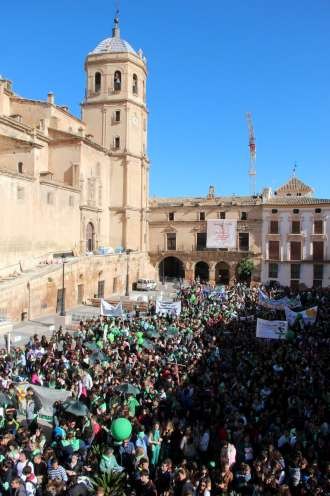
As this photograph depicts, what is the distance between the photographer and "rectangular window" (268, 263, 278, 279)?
47.3 metres

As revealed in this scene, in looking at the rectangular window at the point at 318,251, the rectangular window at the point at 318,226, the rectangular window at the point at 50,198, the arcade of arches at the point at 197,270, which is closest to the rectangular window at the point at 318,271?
the rectangular window at the point at 318,251

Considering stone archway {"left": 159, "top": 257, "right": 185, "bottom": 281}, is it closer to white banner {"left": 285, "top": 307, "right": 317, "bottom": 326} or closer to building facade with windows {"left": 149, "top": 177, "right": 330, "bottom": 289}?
building facade with windows {"left": 149, "top": 177, "right": 330, "bottom": 289}

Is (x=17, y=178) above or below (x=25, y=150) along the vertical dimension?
below

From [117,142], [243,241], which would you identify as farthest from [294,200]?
[117,142]

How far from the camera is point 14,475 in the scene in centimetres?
788

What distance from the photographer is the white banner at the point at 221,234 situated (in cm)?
4791

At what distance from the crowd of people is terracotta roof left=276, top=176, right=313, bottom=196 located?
34.2 metres

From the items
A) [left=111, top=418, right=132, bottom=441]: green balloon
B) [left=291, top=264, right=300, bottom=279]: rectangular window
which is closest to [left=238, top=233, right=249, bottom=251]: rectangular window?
[left=291, top=264, right=300, bottom=279]: rectangular window

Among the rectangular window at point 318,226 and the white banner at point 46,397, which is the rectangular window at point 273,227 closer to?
the rectangular window at point 318,226

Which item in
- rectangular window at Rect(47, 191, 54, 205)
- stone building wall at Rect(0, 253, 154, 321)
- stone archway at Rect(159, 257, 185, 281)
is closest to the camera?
stone building wall at Rect(0, 253, 154, 321)

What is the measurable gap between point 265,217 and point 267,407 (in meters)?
37.6

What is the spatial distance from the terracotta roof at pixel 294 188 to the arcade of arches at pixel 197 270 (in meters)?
11.0

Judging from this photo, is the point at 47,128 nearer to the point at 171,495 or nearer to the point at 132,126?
the point at 132,126

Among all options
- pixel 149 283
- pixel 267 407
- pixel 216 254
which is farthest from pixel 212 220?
pixel 267 407
